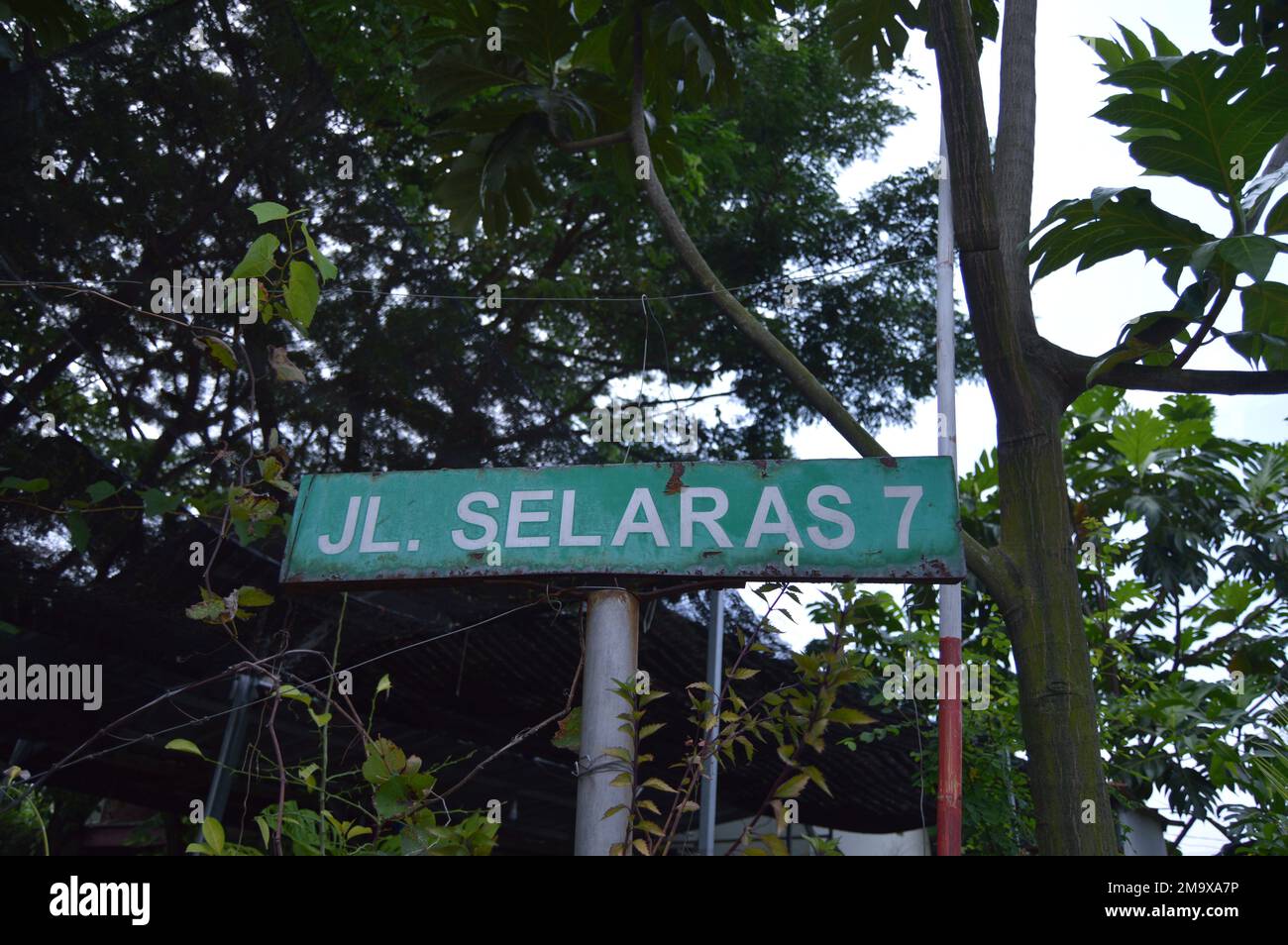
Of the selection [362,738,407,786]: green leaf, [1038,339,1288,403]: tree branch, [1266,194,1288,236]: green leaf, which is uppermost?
[1266,194,1288,236]: green leaf

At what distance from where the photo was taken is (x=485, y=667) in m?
7.05

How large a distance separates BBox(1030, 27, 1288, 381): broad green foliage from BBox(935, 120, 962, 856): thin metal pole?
484mm

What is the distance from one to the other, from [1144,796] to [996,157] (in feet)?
20.2

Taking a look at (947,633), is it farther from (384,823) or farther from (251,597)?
(384,823)

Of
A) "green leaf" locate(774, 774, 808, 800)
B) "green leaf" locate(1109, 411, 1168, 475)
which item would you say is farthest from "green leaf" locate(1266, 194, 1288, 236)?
"green leaf" locate(1109, 411, 1168, 475)

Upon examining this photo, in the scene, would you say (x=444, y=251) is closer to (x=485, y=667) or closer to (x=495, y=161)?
(x=485, y=667)

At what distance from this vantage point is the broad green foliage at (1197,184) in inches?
127

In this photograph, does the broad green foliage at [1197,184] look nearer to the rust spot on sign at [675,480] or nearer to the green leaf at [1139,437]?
the rust spot on sign at [675,480]

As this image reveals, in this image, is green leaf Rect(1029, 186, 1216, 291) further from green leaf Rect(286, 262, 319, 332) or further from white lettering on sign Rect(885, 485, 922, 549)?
green leaf Rect(286, 262, 319, 332)

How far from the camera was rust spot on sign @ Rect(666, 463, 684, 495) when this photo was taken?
210 cm

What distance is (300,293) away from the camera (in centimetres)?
207

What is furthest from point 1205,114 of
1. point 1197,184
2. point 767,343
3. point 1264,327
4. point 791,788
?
point 791,788
